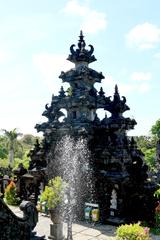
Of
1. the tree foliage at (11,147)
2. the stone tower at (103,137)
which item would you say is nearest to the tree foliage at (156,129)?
the tree foliage at (11,147)

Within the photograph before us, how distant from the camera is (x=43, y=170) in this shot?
23.5m

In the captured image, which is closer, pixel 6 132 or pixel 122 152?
pixel 122 152

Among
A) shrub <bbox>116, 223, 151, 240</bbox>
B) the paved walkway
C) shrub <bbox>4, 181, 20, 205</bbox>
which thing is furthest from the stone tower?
shrub <bbox>116, 223, 151, 240</bbox>

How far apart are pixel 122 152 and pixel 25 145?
57005 mm

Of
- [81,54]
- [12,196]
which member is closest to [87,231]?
[12,196]

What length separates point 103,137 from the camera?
2277 centimetres

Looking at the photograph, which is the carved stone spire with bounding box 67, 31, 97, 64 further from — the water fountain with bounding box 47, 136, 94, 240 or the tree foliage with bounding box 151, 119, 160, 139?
the tree foliage with bounding box 151, 119, 160, 139

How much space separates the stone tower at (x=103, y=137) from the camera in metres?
20.2

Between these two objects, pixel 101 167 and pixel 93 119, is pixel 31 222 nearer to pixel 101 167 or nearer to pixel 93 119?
pixel 101 167

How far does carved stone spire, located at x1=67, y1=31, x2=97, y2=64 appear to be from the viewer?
24.3 metres

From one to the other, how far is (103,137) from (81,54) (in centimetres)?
604

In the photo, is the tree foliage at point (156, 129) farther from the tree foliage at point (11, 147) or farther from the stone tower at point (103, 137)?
the stone tower at point (103, 137)

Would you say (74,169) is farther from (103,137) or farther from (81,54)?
(81,54)

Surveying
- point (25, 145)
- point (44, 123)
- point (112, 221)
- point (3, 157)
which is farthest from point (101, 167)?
point (25, 145)
